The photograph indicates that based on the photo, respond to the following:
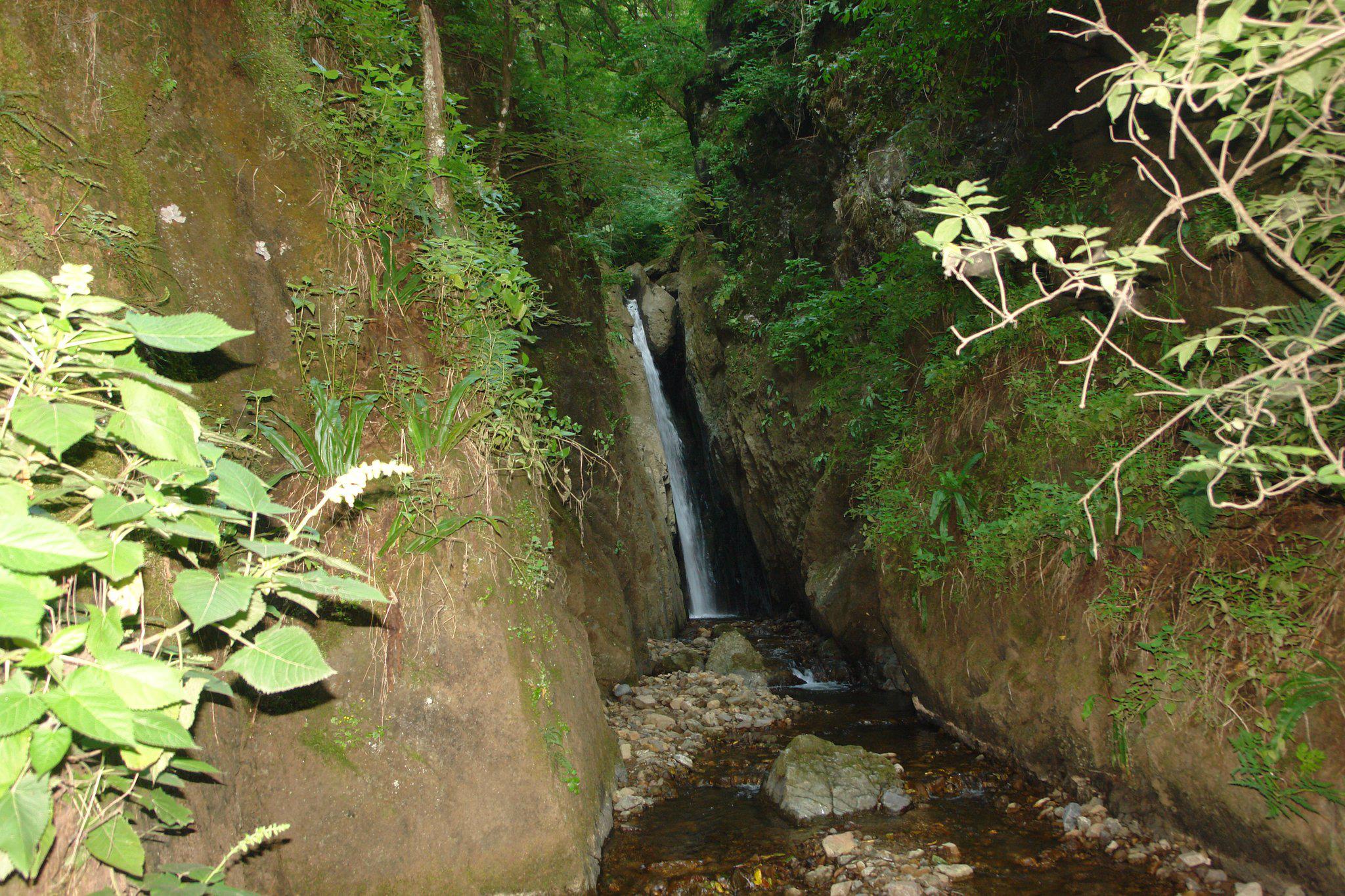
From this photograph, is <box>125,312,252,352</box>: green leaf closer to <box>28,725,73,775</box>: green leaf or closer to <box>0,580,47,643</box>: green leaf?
<box>0,580,47,643</box>: green leaf

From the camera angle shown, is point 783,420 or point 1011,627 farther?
point 783,420

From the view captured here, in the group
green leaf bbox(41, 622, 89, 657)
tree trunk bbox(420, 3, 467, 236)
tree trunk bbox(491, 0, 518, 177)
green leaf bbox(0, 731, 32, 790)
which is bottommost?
green leaf bbox(0, 731, 32, 790)

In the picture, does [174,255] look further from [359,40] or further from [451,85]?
[451,85]

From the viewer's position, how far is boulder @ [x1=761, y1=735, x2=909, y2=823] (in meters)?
4.19

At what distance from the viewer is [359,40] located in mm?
4207

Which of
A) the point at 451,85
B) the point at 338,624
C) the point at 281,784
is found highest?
the point at 451,85

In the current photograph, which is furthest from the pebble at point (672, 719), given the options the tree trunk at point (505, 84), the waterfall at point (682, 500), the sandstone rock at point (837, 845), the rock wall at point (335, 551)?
the waterfall at point (682, 500)

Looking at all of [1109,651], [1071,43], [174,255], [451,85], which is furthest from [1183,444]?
[451,85]

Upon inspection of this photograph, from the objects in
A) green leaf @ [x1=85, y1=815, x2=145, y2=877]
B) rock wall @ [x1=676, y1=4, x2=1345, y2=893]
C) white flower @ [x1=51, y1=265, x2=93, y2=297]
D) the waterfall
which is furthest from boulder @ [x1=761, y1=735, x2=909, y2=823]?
the waterfall

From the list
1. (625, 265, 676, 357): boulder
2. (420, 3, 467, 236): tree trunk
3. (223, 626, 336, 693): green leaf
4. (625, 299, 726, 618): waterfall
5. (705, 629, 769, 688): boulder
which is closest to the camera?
(223, 626, 336, 693): green leaf

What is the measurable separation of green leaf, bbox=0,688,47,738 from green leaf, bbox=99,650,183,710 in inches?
3.9

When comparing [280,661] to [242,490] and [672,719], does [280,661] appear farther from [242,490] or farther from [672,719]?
[672,719]

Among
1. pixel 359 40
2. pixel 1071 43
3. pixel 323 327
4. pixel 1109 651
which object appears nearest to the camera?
pixel 323 327

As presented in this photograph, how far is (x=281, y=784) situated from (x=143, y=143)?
9.27 ft
